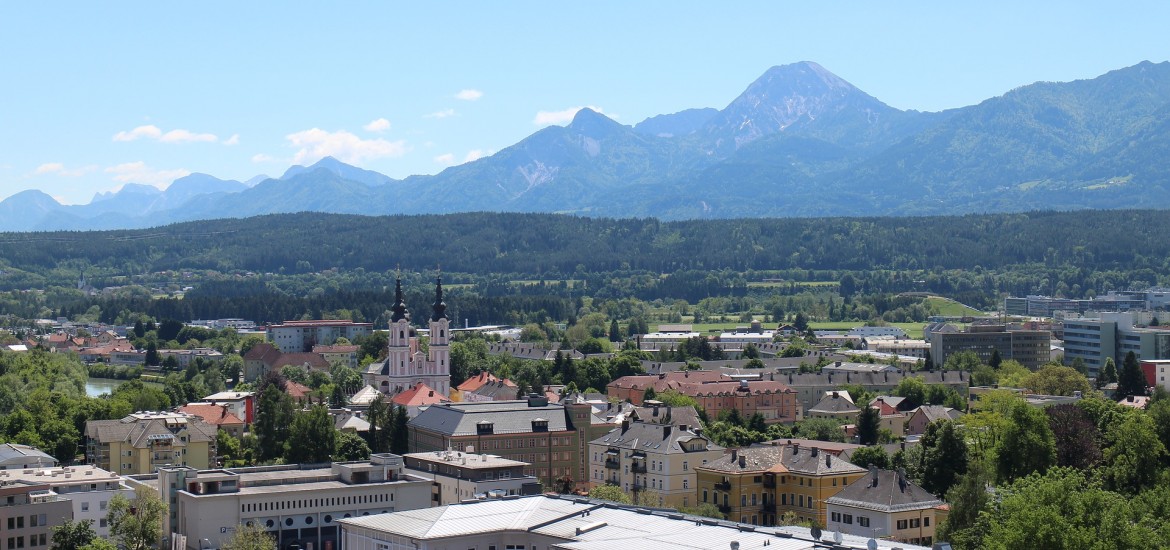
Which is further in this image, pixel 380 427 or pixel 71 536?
pixel 380 427

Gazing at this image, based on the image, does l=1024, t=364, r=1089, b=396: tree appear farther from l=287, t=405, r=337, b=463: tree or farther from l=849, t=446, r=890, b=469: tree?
l=287, t=405, r=337, b=463: tree

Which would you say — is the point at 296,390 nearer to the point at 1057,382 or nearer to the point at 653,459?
the point at 653,459

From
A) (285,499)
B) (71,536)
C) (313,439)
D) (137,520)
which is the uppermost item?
(313,439)

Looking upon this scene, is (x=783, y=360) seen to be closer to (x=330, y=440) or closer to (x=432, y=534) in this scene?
(x=330, y=440)

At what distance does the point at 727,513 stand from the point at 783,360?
67.0 metres

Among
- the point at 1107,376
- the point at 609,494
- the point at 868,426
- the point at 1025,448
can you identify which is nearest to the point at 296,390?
the point at 868,426

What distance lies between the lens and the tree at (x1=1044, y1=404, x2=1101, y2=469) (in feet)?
212

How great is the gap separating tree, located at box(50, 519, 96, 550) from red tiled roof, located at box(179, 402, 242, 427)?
28.7 m

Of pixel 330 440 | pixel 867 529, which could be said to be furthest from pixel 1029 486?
pixel 330 440

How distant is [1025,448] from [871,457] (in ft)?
26.7

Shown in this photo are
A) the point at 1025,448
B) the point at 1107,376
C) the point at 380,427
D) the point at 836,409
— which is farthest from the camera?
the point at 1107,376

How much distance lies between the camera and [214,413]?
87.7 metres

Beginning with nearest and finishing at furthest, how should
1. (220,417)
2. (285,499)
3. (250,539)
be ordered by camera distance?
1. (250,539)
2. (285,499)
3. (220,417)

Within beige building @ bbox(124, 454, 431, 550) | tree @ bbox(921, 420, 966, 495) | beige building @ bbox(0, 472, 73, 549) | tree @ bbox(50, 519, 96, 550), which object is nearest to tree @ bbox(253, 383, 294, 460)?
beige building @ bbox(124, 454, 431, 550)
